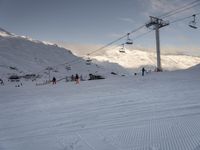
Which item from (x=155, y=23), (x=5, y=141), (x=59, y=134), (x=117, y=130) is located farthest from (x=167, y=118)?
(x=155, y=23)

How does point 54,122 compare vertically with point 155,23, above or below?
below

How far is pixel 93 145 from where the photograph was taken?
617 cm

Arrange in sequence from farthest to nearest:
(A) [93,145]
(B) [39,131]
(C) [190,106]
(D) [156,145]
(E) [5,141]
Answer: (C) [190,106] → (B) [39,131] → (E) [5,141] → (A) [93,145] → (D) [156,145]

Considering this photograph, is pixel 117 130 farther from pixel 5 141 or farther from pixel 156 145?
pixel 5 141

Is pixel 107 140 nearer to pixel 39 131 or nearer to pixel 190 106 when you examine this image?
pixel 39 131

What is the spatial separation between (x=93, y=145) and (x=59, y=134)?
61.3 inches

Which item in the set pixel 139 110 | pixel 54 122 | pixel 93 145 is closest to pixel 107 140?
pixel 93 145

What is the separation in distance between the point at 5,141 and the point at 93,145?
2407 millimetres

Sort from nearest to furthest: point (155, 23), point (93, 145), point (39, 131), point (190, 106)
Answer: point (93, 145), point (39, 131), point (190, 106), point (155, 23)

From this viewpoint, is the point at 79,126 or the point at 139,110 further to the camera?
the point at 139,110

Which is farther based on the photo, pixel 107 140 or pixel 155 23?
pixel 155 23

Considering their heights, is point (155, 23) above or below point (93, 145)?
above

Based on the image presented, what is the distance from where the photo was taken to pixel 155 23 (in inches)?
1996

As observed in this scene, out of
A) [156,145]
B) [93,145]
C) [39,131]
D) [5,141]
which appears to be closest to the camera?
[156,145]
